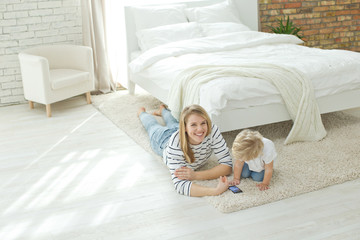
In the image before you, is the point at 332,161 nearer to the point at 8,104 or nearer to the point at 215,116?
the point at 215,116

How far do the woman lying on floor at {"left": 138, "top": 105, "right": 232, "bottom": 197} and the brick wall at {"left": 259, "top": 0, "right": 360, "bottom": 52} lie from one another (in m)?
3.53

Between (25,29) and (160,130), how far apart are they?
8.23 feet

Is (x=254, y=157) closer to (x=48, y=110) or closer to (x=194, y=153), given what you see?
(x=194, y=153)

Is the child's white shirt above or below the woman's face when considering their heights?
below

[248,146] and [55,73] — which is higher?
[55,73]

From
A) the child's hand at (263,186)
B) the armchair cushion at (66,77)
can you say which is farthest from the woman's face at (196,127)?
the armchair cushion at (66,77)

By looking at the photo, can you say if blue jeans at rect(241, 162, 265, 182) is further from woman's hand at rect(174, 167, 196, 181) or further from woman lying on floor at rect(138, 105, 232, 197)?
woman's hand at rect(174, 167, 196, 181)

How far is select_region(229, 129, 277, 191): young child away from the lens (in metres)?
2.69

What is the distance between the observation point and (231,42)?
4.69 meters

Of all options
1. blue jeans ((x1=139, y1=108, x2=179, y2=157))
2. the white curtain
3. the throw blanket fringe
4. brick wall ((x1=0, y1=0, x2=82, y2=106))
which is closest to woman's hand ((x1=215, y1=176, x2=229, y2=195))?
blue jeans ((x1=139, y1=108, x2=179, y2=157))

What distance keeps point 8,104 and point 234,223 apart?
3636 millimetres

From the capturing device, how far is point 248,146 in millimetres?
2684

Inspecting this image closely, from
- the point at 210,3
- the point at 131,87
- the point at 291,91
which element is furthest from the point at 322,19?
the point at 291,91

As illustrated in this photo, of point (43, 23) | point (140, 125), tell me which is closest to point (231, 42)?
point (140, 125)
